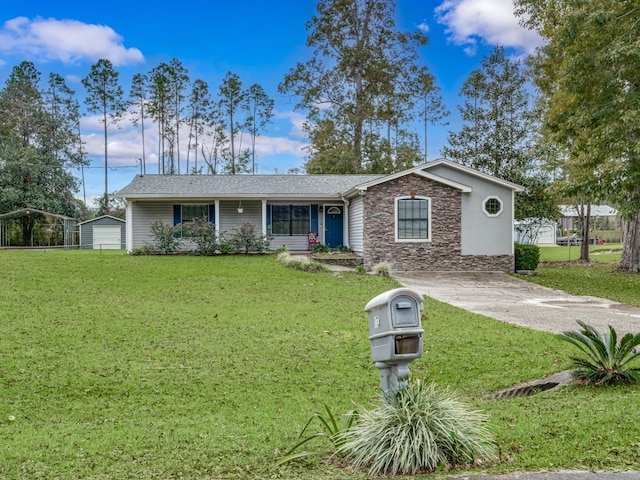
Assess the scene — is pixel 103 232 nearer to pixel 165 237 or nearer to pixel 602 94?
pixel 165 237

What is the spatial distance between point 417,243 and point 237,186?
26.7 ft

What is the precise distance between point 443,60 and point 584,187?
21909 millimetres

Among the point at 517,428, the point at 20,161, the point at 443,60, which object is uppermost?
the point at 443,60

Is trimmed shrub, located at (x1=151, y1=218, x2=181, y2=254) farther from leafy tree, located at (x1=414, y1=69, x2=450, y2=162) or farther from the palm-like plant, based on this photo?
leafy tree, located at (x1=414, y1=69, x2=450, y2=162)

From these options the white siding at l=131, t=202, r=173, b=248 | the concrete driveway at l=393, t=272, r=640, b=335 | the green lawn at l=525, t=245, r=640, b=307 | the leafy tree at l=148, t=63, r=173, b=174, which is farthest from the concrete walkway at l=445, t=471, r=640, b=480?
the leafy tree at l=148, t=63, r=173, b=174

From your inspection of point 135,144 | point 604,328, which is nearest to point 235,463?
point 604,328

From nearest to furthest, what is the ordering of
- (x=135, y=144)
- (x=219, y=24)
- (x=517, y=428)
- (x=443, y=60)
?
1. (x=517, y=428)
2. (x=219, y=24)
3. (x=443, y=60)
4. (x=135, y=144)

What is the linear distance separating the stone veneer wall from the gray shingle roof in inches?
115

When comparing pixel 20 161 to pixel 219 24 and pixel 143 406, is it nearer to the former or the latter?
pixel 219 24

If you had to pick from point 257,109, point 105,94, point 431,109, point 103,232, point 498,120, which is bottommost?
point 103,232

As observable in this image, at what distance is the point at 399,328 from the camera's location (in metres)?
3.60

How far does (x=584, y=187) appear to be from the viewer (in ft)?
47.6

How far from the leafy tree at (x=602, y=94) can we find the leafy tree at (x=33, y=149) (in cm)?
2923

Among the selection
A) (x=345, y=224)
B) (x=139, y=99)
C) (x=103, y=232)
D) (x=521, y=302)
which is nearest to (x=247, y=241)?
(x=345, y=224)
